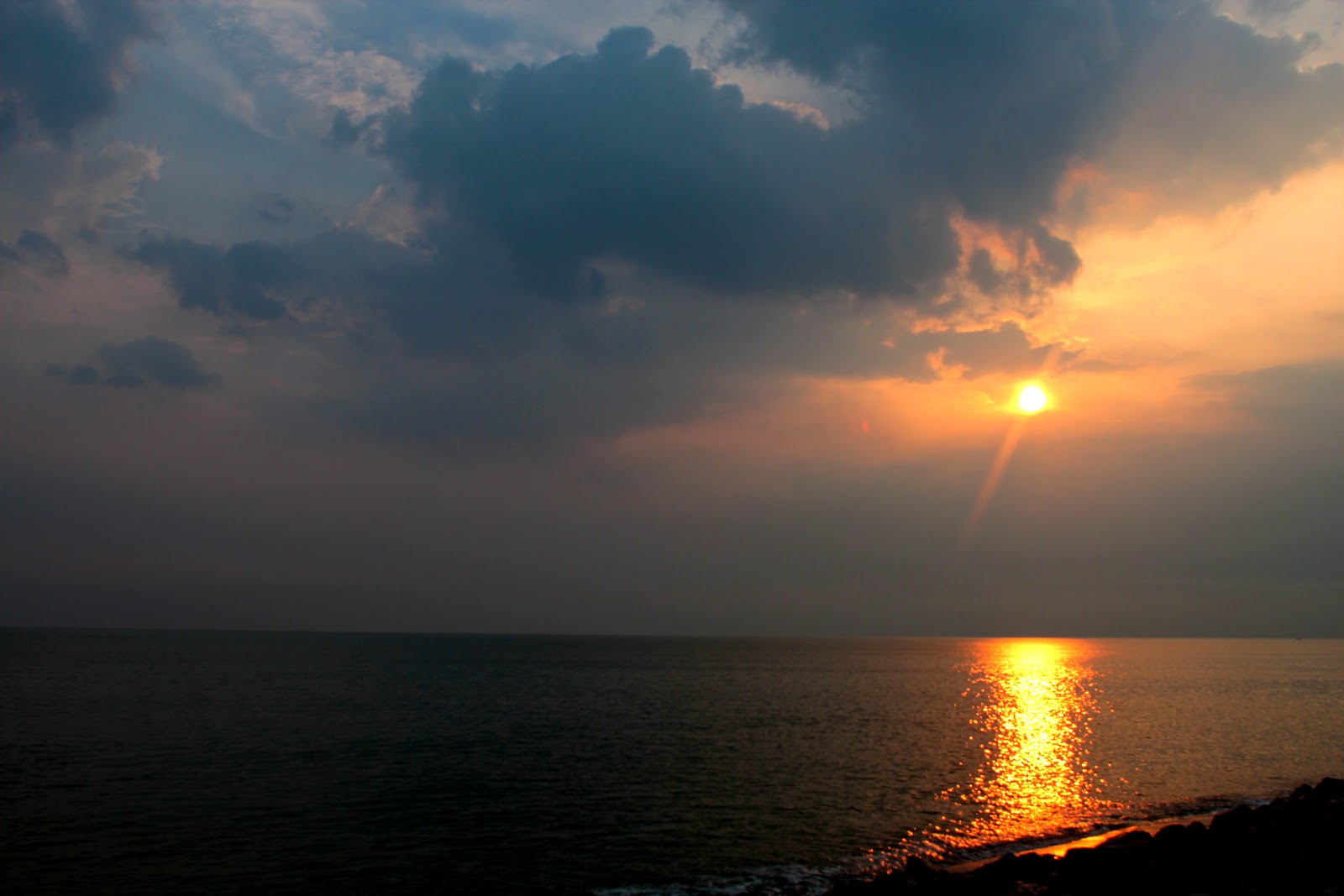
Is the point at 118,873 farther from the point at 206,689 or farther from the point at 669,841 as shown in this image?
the point at 206,689

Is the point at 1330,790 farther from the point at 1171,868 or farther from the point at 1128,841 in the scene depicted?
the point at 1171,868

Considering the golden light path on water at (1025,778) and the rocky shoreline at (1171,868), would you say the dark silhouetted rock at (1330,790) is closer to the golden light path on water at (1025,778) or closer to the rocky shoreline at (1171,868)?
the rocky shoreline at (1171,868)

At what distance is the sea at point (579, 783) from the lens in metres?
27.6

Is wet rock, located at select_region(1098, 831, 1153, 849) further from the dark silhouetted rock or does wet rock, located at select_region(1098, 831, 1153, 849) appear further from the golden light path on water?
the dark silhouetted rock

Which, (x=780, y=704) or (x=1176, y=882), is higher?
(x=1176, y=882)

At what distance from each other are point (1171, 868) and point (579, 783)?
26690 mm

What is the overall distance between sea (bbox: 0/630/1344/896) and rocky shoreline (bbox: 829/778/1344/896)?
357 centimetres

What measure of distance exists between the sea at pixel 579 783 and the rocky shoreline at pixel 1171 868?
357cm

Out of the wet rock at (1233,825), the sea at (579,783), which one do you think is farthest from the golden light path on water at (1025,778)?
the wet rock at (1233,825)

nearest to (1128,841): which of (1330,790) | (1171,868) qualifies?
(1171,868)

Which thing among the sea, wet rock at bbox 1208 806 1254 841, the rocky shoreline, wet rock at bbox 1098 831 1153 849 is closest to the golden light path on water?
the sea

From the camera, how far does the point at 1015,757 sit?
52062 millimetres

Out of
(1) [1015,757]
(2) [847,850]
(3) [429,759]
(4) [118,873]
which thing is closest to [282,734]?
(3) [429,759]

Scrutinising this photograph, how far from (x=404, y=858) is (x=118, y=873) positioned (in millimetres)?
8785
